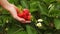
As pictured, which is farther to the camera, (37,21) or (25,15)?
(37,21)

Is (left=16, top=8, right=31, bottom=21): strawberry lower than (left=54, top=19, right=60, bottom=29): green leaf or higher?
higher

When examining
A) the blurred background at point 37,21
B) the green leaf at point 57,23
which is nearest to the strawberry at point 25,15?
the blurred background at point 37,21

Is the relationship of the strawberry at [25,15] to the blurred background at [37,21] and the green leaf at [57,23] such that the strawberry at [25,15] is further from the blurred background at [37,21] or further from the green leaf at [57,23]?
the green leaf at [57,23]

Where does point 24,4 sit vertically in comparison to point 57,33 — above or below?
above

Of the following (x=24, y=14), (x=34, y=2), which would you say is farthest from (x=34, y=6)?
(x=24, y=14)

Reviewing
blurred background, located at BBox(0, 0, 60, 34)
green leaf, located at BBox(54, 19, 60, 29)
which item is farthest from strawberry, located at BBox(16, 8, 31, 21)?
green leaf, located at BBox(54, 19, 60, 29)

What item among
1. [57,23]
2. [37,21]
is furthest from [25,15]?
[57,23]

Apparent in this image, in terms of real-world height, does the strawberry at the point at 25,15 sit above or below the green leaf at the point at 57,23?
above

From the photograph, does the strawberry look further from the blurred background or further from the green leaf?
the green leaf

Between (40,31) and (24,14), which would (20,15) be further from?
(40,31)

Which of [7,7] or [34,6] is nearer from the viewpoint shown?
[7,7]

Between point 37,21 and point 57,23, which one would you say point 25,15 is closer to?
point 37,21
